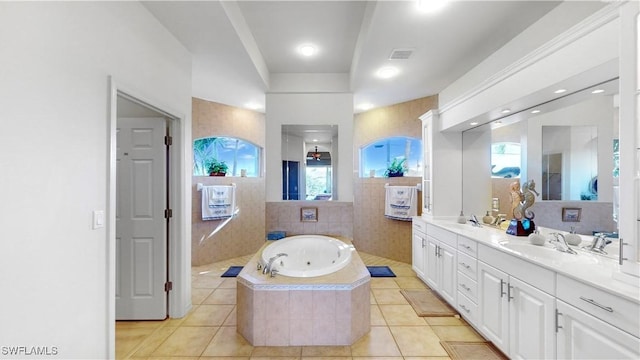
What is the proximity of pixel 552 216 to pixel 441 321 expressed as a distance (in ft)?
4.62

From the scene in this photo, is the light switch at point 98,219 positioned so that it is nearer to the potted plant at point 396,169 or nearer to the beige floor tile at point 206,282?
the beige floor tile at point 206,282

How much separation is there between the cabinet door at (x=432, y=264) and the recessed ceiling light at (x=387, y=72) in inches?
83.0

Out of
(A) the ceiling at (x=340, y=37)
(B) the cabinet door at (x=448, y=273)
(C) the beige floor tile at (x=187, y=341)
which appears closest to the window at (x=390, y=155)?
(A) the ceiling at (x=340, y=37)

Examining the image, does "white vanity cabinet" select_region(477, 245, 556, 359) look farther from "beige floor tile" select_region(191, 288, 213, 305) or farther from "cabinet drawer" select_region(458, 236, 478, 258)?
"beige floor tile" select_region(191, 288, 213, 305)

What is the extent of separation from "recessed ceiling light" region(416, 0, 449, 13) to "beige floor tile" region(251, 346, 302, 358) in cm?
288

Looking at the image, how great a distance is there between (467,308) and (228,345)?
2.18 meters

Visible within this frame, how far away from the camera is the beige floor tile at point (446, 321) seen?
263cm

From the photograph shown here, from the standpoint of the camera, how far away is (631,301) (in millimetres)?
1212

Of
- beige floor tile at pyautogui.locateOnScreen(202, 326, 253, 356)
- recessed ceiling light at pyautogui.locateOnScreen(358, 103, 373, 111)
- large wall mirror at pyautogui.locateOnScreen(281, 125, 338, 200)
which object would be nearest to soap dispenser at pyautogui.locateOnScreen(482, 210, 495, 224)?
large wall mirror at pyautogui.locateOnScreen(281, 125, 338, 200)

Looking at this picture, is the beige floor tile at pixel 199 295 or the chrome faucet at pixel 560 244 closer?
the chrome faucet at pixel 560 244

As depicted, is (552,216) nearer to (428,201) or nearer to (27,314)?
(428,201)

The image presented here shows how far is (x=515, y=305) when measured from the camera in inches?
76.3

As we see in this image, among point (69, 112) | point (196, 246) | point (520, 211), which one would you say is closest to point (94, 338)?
point (69, 112)

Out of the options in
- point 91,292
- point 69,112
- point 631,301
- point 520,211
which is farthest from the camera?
point 520,211
